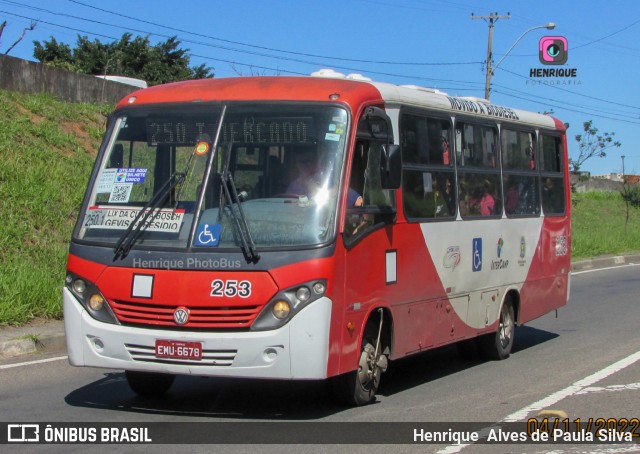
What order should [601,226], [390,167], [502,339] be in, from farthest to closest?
1. [601,226]
2. [502,339]
3. [390,167]

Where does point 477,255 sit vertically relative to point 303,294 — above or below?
above

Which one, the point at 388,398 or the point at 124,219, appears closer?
the point at 124,219

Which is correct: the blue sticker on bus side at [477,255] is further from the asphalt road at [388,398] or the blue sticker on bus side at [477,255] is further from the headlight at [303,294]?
the headlight at [303,294]

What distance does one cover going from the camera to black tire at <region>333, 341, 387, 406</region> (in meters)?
7.91

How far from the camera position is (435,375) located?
1016 cm

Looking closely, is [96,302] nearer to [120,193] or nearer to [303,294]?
[120,193]

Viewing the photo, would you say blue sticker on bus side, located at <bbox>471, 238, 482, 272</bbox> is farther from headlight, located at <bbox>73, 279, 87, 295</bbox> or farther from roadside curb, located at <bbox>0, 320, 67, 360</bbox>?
roadside curb, located at <bbox>0, 320, 67, 360</bbox>

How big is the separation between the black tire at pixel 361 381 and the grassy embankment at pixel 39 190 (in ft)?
17.4

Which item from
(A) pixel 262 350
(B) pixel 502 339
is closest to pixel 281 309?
(A) pixel 262 350

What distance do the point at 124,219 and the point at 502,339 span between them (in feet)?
17.4

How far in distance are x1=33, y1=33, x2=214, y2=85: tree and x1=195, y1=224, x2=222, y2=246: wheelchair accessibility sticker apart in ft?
138

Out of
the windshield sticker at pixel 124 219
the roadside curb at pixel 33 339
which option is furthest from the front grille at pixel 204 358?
the roadside curb at pixel 33 339

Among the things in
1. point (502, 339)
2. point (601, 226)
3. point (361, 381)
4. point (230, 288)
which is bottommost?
point (502, 339)

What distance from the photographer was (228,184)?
7602 mm
